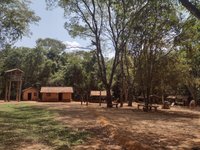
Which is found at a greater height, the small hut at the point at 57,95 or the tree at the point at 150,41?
the tree at the point at 150,41

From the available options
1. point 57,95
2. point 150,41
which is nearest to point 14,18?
point 150,41

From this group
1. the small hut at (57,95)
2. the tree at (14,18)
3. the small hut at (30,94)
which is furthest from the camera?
the small hut at (30,94)

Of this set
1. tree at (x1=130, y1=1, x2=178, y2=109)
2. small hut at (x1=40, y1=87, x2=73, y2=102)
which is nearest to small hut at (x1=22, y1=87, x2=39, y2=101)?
small hut at (x1=40, y1=87, x2=73, y2=102)

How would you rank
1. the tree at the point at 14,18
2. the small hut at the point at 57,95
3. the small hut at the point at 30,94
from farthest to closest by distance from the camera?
the small hut at the point at 30,94, the small hut at the point at 57,95, the tree at the point at 14,18

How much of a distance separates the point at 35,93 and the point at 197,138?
171 feet

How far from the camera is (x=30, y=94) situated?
63.5 m

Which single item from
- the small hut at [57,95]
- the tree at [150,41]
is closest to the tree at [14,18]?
the tree at [150,41]

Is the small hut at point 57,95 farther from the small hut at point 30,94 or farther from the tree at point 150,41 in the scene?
the tree at point 150,41

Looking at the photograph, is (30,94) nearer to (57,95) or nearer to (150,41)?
(57,95)

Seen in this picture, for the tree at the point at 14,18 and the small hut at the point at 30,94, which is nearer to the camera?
the tree at the point at 14,18

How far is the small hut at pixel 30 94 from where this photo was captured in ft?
206

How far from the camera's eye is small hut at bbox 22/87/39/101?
6284 cm

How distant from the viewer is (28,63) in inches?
2872

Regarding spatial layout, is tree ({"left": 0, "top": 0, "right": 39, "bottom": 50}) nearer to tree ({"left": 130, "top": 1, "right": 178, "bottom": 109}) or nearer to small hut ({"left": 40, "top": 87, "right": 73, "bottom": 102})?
tree ({"left": 130, "top": 1, "right": 178, "bottom": 109})
